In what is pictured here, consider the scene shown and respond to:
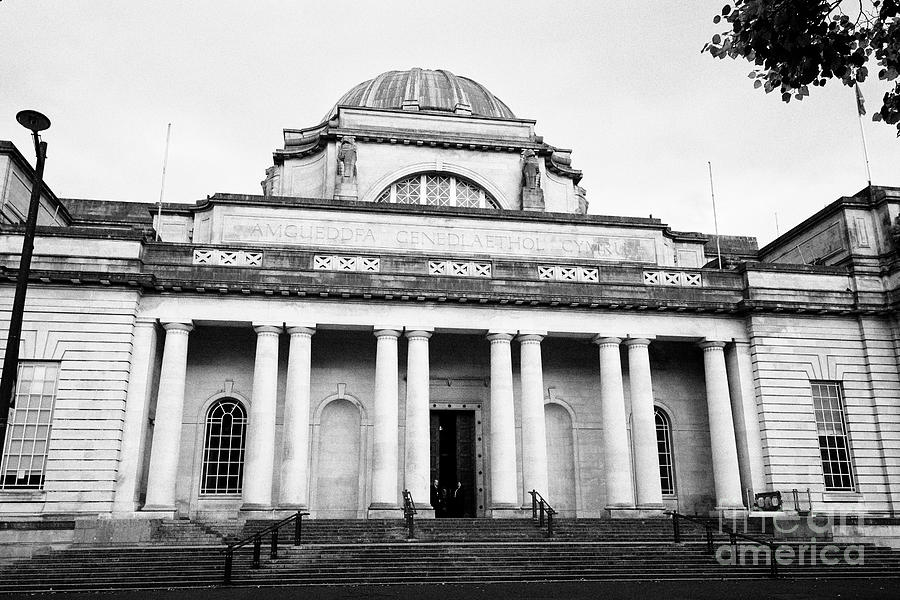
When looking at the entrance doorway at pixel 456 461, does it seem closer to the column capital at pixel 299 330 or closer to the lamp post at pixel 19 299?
the column capital at pixel 299 330

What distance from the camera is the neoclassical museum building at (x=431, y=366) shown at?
22.5 meters

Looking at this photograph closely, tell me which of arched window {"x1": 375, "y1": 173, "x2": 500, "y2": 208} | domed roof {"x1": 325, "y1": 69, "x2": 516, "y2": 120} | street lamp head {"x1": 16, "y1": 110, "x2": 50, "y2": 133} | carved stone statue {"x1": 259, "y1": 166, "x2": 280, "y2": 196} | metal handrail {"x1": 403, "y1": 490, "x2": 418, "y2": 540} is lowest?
metal handrail {"x1": 403, "y1": 490, "x2": 418, "y2": 540}

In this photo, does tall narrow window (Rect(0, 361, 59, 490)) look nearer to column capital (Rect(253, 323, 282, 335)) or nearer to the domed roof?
column capital (Rect(253, 323, 282, 335))

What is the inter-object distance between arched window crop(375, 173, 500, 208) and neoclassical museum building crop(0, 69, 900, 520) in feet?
12.4

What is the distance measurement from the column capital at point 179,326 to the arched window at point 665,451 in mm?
15605

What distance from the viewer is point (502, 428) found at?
24.2 metres

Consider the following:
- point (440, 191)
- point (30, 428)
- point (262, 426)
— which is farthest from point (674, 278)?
point (30, 428)

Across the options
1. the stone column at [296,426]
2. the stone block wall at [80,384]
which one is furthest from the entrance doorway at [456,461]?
the stone block wall at [80,384]

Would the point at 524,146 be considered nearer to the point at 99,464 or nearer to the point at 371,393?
the point at 371,393

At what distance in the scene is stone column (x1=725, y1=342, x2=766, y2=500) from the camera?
81.7 feet

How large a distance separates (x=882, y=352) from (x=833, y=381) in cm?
209

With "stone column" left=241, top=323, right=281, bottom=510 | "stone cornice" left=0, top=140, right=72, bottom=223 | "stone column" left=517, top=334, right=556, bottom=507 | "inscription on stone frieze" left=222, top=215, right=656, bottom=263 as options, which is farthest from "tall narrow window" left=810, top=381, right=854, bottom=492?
"stone cornice" left=0, top=140, right=72, bottom=223

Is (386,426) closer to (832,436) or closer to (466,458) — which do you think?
(466,458)

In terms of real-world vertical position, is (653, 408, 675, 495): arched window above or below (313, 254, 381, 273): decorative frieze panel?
below
